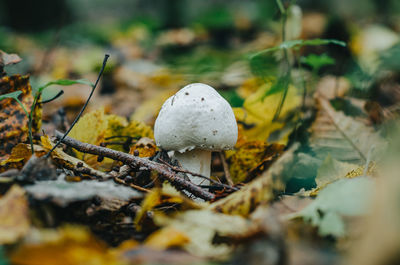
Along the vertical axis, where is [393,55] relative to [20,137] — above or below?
above

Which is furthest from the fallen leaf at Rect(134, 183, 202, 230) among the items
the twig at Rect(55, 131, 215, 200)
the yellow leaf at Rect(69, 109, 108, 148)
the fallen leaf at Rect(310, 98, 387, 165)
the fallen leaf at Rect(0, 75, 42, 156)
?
the fallen leaf at Rect(310, 98, 387, 165)

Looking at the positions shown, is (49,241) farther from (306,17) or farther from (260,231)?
(306,17)

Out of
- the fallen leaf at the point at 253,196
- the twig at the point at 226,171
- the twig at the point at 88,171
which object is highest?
the fallen leaf at the point at 253,196

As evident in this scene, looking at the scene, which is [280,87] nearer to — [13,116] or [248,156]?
[248,156]

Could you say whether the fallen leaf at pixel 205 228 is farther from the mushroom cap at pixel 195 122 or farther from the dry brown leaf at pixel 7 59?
the dry brown leaf at pixel 7 59

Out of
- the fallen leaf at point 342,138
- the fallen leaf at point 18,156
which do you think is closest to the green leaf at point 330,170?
the fallen leaf at point 342,138

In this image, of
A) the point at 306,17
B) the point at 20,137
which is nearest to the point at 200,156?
the point at 20,137
